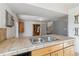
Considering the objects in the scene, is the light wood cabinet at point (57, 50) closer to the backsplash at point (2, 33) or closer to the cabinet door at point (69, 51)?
the cabinet door at point (69, 51)

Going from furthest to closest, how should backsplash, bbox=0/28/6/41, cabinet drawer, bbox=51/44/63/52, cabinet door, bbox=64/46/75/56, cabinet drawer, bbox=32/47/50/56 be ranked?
cabinet door, bbox=64/46/75/56 → cabinet drawer, bbox=51/44/63/52 → backsplash, bbox=0/28/6/41 → cabinet drawer, bbox=32/47/50/56

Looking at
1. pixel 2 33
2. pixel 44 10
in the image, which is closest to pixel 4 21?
pixel 2 33

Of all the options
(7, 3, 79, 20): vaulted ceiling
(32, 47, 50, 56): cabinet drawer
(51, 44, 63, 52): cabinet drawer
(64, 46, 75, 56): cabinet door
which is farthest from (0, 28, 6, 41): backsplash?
(64, 46, 75, 56): cabinet door

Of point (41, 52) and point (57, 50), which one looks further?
point (57, 50)

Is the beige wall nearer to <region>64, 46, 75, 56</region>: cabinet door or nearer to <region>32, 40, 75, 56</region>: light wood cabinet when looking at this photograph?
<region>32, 40, 75, 56</region>: light wood cabinet

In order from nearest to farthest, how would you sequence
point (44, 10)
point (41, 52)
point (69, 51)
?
1. point (41, 52)
2. point (44, 10)
3. point (69, 51)

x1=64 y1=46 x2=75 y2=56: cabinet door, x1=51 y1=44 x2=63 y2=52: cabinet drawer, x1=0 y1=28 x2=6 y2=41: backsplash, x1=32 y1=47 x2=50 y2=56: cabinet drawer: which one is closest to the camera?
x1=32 y1=47 x2=50 y2=56: cabinet drawer

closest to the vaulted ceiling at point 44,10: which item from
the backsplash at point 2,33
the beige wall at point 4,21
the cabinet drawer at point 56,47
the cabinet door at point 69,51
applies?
the beige wall at point 4,21

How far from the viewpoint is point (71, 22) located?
1633 mm

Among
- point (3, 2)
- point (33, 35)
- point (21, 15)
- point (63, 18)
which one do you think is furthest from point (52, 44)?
point (3, 2)

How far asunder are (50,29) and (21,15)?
0.56 metres

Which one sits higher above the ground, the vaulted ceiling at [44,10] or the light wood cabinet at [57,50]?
the vaulted ceiling at [44,10]

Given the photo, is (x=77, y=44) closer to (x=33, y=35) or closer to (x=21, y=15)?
(x=33, y=35)

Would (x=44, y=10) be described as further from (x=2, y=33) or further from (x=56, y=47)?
(x=2, y=33)
